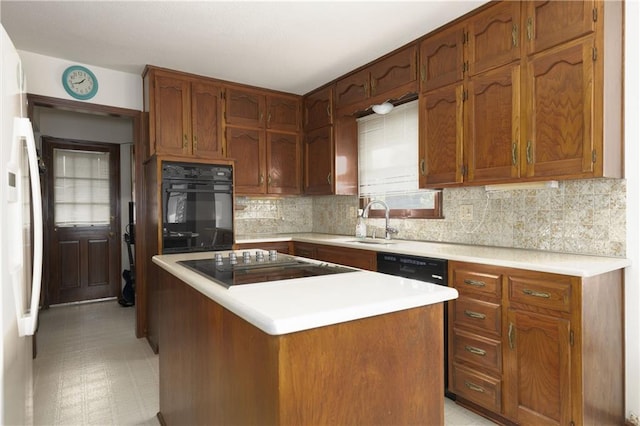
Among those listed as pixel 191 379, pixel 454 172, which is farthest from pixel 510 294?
pixel 191 379

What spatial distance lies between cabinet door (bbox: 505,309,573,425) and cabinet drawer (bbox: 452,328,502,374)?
61 millimetres

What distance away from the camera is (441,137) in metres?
2.76

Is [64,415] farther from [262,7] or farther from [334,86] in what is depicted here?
[334,86]

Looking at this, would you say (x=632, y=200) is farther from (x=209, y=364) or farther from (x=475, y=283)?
(x=209, y=364)

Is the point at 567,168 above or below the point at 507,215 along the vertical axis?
above

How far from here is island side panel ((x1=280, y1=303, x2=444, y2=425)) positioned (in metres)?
0.98

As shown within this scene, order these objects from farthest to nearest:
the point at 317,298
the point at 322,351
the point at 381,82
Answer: the point at 381,82 → the point at 317,298 → the point at 322,351

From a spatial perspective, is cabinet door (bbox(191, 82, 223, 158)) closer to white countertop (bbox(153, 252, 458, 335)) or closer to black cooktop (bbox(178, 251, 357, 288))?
black cooktop (bbox(178, 251, 357, 288))

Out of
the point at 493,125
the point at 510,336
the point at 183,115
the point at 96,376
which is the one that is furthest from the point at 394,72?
the point at 96,376

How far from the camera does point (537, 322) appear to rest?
1920 mm

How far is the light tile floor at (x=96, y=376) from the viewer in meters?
2.25

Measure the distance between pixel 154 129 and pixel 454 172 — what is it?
258 centimetres

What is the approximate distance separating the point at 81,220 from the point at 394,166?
13.5ft

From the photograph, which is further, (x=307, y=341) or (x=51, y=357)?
(x=51, y=357)
